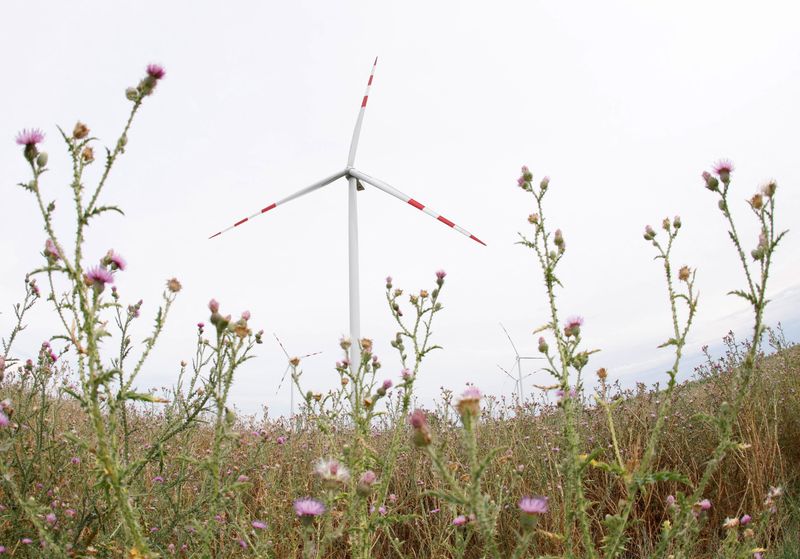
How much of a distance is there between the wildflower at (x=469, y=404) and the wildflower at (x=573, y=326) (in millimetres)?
1448

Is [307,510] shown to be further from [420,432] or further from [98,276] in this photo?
[98,276]

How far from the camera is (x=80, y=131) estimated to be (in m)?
2.38

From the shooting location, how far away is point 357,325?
418 inches

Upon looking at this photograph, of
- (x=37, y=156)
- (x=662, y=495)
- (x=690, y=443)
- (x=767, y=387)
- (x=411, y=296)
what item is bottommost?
(x=662, y=495)

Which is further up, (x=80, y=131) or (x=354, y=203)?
(x=354, y=203)

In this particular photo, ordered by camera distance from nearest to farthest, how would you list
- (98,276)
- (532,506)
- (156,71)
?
(532,506) < (98,276) < (156,71)

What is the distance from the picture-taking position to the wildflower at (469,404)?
1.57 metres

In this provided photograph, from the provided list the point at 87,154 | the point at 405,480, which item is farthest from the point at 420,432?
the point at 405,480

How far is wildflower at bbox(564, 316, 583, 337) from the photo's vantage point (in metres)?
2.90

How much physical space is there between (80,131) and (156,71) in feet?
1.44

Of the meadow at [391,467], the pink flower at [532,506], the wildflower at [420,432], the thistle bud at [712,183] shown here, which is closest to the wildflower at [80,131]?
the meadow at [391,467]

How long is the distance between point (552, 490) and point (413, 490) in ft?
4.42

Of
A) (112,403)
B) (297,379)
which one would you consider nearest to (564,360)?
(297,379)

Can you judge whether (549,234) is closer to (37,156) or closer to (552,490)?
(552,490)
